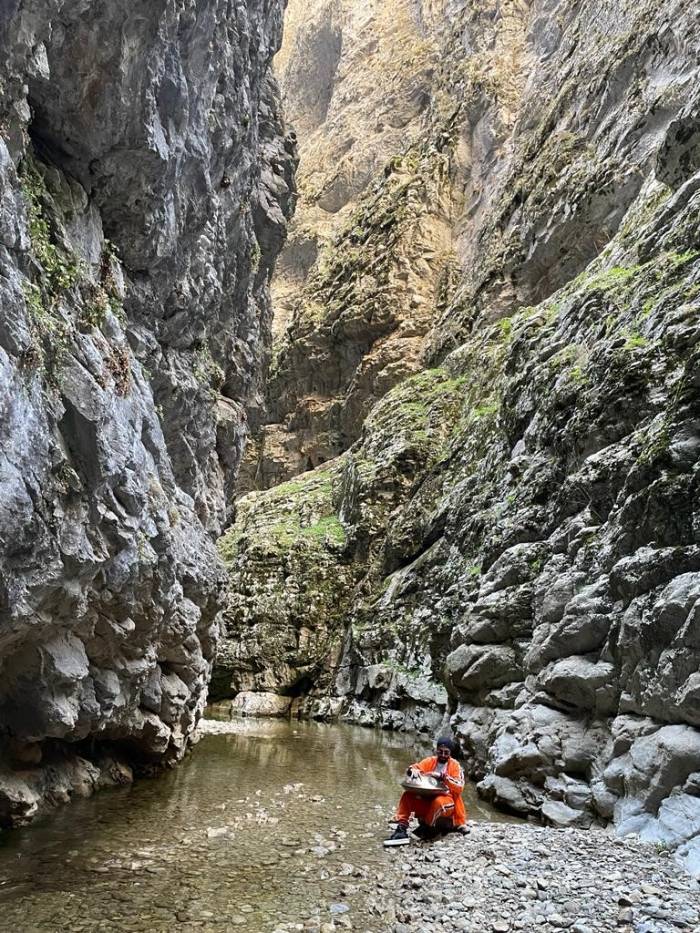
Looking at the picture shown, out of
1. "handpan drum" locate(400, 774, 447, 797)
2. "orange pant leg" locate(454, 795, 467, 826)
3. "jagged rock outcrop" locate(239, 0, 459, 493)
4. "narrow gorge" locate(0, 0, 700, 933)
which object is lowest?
"orange pant leg" locate(454, 795, 467, 826)

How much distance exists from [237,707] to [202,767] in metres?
16.0

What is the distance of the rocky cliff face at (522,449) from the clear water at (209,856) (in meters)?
3.56

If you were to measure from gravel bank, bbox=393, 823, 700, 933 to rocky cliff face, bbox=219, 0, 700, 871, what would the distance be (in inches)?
28.4

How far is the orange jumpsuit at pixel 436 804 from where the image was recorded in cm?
1009

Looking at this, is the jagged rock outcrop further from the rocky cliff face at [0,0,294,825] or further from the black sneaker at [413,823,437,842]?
the black sneaker at [413,823,437,842]

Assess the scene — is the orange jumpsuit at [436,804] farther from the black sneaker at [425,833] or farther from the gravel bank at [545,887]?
the gravel bank at [545,887]

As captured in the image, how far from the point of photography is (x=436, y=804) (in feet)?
33.1

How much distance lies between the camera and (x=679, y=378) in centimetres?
1270

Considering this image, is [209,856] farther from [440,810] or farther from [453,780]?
[453,780]

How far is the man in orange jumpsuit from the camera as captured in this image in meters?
10.1

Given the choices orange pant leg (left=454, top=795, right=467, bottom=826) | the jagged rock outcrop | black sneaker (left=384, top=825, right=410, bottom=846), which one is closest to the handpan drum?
orange pant leg (left=454, top=795, right=467, bottom=826)

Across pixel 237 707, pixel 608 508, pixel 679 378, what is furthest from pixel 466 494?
pixel 237 707

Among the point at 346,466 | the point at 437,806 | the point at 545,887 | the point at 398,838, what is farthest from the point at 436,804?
the point at 346,466

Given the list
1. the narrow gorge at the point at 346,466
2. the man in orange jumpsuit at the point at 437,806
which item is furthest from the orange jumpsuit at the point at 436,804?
the narrow gorge at the point at 346,466
